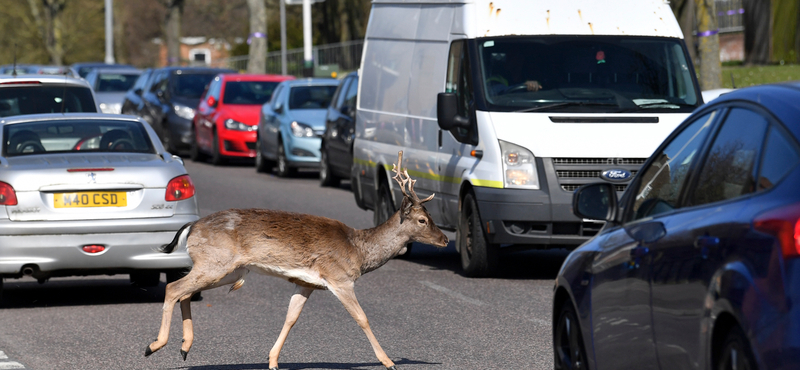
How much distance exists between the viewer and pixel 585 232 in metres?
10.6

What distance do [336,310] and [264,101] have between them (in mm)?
16480

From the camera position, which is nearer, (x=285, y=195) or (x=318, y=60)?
(x=285, y=195)

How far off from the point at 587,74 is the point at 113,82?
88.6 feet

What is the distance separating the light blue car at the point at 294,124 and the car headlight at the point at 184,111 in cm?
417

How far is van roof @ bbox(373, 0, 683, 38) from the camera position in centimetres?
1127

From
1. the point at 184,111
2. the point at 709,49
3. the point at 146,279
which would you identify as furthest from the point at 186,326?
the point at 184,111

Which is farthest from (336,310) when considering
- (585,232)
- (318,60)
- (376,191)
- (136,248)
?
(318,60)

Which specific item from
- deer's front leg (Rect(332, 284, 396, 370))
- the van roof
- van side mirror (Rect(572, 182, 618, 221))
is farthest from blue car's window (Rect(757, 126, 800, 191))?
the van roof

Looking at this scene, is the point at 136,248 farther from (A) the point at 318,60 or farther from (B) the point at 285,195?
(A) the point at 318,60

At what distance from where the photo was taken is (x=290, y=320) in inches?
279

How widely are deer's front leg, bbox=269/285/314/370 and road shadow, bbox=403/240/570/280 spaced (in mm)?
4141

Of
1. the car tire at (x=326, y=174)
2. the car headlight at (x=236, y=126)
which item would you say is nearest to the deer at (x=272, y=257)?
the car tire at (x=326, y=174)

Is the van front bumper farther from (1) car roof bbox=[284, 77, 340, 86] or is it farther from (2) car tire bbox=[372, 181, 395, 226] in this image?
(1) car roof bbox=[284, 77, 340, 86]

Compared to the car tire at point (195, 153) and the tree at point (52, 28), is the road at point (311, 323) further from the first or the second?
the tree at point (52, 28)
